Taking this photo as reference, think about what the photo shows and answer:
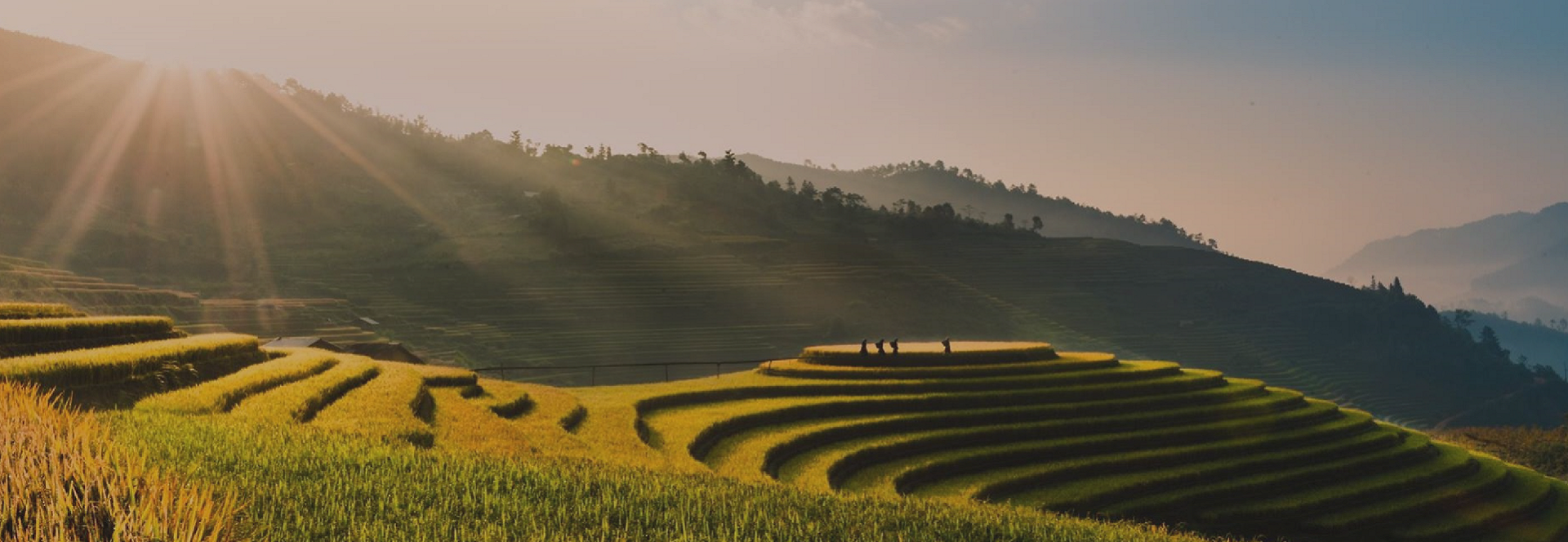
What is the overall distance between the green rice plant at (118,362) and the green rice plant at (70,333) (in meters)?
1.13

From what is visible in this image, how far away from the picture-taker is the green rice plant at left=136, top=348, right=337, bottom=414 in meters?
15.0

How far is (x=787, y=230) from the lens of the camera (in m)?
173

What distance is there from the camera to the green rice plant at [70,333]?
1877 cm

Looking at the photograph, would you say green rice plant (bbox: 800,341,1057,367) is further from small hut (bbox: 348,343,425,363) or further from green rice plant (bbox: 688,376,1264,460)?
small hut (bbox: 348,343,425,363)

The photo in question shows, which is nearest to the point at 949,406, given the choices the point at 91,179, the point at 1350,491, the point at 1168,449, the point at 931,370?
the point at 931,370

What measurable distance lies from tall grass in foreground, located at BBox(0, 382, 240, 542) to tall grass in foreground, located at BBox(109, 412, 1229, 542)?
83 cm

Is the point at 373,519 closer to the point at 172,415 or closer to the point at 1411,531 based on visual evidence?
the point at 172,415

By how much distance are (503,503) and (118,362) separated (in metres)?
12.0

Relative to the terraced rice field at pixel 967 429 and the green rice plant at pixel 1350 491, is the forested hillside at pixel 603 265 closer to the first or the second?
the terraced rice field at pixel 967 429

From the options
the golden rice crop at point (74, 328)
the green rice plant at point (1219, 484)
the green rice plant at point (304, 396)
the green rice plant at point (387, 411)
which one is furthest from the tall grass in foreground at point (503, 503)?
the green rice plant at point (1219, 484)

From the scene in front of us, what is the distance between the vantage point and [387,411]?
17.6 metres

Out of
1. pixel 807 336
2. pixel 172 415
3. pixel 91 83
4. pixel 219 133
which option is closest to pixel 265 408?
pixel 172 415

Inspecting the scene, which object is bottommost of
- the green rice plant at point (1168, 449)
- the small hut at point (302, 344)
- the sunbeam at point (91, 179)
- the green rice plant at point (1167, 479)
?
the green rice plant at point (1167, 479)

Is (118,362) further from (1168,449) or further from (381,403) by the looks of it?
(1168,449)
